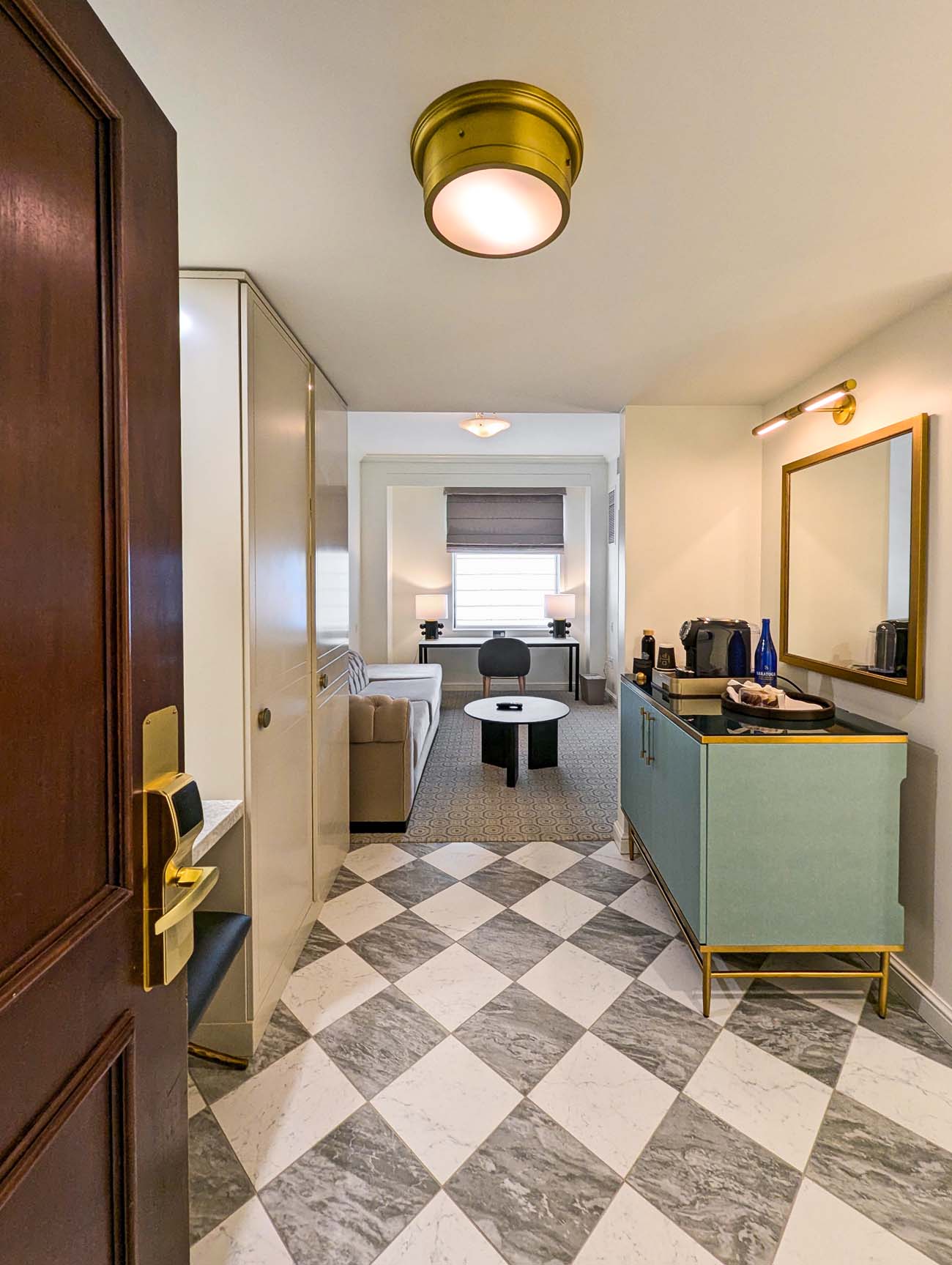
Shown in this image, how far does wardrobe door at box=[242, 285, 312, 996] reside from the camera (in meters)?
1.81

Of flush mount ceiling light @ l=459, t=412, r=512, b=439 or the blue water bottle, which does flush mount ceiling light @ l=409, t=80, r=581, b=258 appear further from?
flush mount ceiling light @ l=459, t=412, r=512, b=439

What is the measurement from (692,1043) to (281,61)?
2545 millimetres

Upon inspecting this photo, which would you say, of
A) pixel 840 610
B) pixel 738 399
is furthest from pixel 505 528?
pixel 840 610

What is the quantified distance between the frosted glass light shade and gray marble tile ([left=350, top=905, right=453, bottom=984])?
2204 millimetres

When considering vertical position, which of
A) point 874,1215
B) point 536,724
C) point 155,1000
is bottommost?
point 874,1215

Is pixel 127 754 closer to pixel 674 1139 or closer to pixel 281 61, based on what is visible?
pixel 281 61

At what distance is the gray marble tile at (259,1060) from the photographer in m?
1.69

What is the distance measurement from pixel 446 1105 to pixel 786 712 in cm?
157

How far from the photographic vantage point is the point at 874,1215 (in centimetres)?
132

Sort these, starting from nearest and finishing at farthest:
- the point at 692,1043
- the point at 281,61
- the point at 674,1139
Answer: the point at 281,61 < the point at 674,1139 < the point at 692,1043

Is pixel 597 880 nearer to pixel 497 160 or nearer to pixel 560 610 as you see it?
pixel 497 160

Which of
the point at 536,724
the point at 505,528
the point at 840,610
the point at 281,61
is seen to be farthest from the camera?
the point at 505,528

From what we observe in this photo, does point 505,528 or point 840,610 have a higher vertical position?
point 505,528

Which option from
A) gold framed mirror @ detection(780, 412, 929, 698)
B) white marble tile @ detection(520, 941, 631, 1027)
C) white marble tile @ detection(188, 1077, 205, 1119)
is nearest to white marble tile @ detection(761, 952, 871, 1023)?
white marble tile @ detection(520, 941, 631, 1027)
